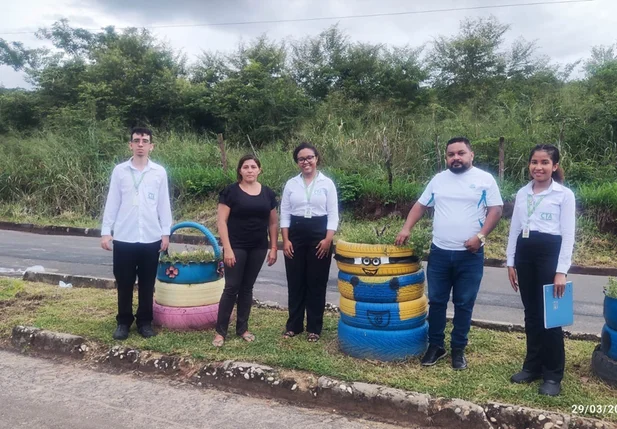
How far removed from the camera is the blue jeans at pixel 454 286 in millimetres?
4129

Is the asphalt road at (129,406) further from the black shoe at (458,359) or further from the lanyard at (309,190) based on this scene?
the lanyard at (309,190)

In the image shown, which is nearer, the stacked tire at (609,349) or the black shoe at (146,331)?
the stacked tire at (609,349)

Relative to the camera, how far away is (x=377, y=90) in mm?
22125

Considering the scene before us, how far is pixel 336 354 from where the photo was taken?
4484 mm

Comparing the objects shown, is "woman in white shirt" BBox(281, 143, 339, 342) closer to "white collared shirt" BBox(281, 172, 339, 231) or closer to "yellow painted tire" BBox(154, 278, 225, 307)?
"white collared shirt" BBox(281, 172, 339, 231)

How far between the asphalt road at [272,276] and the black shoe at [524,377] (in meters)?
2.14

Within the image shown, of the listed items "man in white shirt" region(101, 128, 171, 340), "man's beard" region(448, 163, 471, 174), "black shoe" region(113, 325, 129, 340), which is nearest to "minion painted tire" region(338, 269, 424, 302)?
"man's beard" region(448, 163, 471, 174)

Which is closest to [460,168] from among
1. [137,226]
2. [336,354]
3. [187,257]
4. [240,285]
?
[336,354]

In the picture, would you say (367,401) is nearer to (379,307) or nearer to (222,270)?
(379,307)

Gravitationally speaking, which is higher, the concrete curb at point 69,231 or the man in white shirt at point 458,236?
the man in white shirt at point 458,236

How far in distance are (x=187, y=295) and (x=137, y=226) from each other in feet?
2.48

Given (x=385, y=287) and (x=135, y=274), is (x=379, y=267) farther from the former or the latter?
(x=135, y=274)

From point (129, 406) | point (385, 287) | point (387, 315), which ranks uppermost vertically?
point (385, 287)

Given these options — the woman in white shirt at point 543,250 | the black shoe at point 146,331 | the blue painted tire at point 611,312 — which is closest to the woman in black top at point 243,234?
the black shoe at point 146,331
